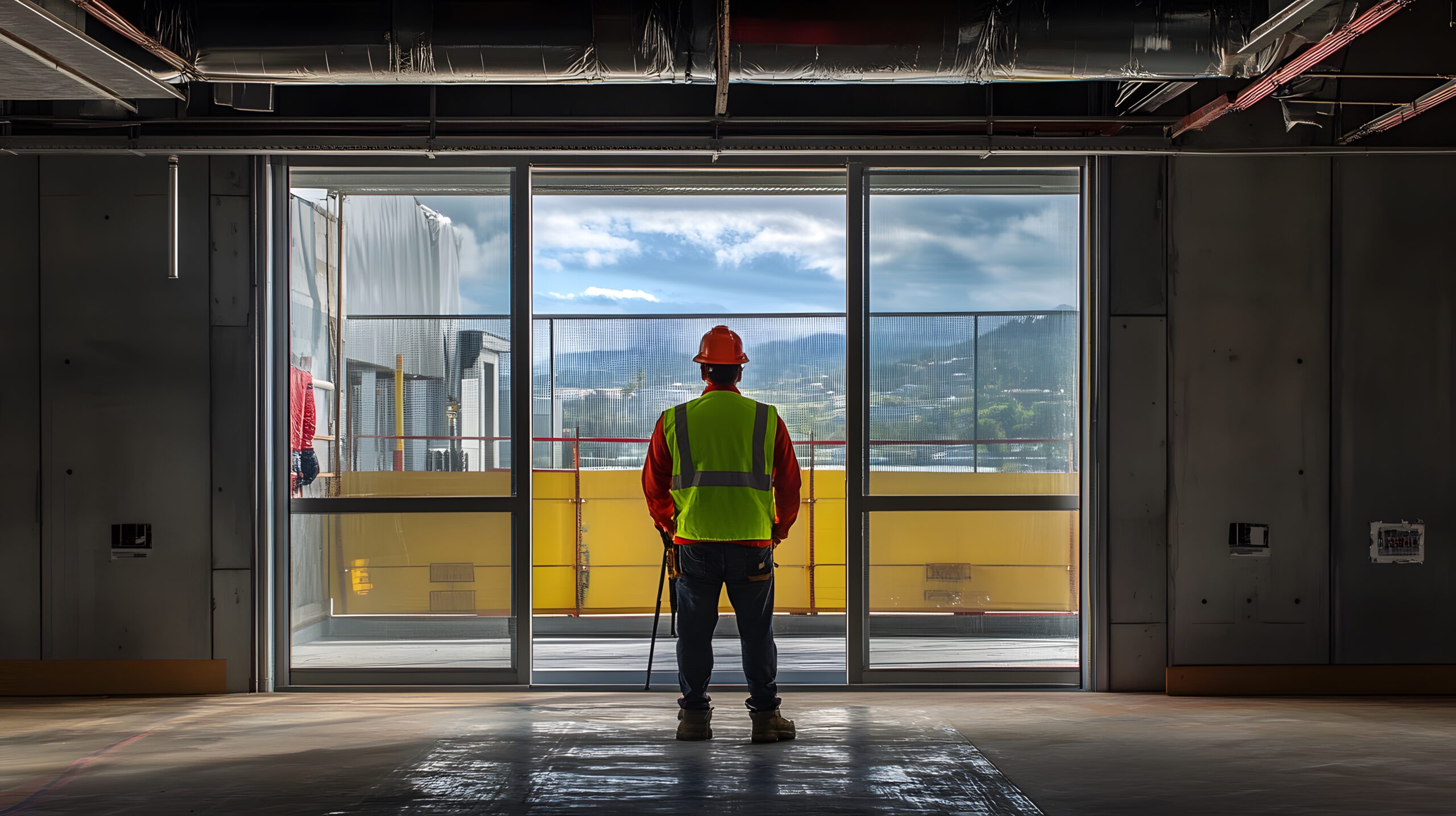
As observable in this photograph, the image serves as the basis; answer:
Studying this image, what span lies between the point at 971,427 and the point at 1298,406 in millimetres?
1650

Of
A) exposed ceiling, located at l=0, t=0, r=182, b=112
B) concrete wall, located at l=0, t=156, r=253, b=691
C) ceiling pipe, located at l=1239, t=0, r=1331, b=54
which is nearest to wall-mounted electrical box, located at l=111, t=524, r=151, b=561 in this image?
concrete wall, located at l=0, t=156, r=253, b=691

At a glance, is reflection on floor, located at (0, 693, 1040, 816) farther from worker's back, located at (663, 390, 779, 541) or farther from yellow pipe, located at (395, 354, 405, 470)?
yellow pipe, located at (395, 354, 405, 470)

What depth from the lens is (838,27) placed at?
3512 millimetres

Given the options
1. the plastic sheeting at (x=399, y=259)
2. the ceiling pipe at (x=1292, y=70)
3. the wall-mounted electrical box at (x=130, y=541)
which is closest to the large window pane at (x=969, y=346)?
the ceiling pipe at (x=1292, y=70)

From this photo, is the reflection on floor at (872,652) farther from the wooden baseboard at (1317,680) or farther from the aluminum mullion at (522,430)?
the wooden baseboard at (1317,680)

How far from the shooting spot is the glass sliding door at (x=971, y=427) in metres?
5.12

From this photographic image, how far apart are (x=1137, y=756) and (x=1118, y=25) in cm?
277

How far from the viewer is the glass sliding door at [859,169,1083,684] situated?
5.12m

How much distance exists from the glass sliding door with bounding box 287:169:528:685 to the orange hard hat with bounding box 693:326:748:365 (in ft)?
5.01

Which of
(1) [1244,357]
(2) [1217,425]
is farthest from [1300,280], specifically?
(2) [1217,425]

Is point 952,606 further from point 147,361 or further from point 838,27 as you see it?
point 147,361

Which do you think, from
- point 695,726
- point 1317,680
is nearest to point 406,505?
point 695,726

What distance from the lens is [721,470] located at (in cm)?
380

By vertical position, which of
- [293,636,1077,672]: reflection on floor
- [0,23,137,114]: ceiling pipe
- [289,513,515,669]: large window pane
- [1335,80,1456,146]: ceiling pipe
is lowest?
[293,636,1077,672]: reflection on floor
